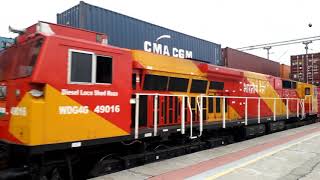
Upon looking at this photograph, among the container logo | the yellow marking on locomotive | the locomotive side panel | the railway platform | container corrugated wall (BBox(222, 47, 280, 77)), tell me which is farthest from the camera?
container corrugated wall (BBox(222, 47, 280, 77))

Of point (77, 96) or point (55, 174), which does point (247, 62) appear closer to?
point (77, 96)

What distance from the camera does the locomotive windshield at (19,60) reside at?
6.11 m

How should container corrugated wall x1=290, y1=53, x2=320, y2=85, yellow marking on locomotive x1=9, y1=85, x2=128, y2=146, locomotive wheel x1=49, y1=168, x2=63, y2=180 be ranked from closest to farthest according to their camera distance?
yellow marking on locomotive x1=9, y1=85, x2=128, y2=146, locomotive wheel x1=49, y1=168, x2=63, y2=180, container corrugated wall x1=290, y1=53, x2=320, y2=85

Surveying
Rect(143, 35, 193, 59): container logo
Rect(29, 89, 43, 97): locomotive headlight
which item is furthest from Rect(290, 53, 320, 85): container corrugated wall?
Rect(29, 89, 43, 97): locomotive headlight

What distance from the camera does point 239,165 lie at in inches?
319

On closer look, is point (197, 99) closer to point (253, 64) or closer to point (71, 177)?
point (71, 177)

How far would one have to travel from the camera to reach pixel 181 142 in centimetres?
1005

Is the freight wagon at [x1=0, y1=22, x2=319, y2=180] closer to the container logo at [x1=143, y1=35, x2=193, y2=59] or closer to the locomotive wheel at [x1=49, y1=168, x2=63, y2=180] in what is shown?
the locomotive wheel at [x1=49, y1=168, x2=63, y2=180]

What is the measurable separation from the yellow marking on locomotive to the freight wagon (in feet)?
0.05

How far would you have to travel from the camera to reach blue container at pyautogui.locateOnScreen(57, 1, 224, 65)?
1178cm

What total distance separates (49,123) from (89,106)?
0.91 meters

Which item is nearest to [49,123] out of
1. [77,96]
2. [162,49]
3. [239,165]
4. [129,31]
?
[77,96]

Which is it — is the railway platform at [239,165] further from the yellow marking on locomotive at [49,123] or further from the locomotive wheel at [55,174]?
the yellow marking on locomotive at [49,123]

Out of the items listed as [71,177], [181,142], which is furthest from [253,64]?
[71,177]
